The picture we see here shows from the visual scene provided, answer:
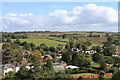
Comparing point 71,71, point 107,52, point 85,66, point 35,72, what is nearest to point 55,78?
point 35,72

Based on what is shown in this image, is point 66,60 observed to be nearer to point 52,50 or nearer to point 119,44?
point 52,50

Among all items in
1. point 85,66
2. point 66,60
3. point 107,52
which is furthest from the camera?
point 107,52

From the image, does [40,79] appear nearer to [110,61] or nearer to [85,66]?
[85,66]

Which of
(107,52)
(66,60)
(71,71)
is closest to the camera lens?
(71,71)

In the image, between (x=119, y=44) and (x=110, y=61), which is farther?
(x=119, y=44)

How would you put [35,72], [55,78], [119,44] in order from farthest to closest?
[119,44] < [35,72] < [55,78]

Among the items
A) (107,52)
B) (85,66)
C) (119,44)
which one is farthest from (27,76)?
(119,44)

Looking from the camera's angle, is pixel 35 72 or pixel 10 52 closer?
pixel 35 72

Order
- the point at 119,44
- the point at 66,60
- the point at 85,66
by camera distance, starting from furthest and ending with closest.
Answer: the point at 119,44
the point at 66,60
the point at 85,66

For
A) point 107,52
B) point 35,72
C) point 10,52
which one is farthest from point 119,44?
point 35,72
